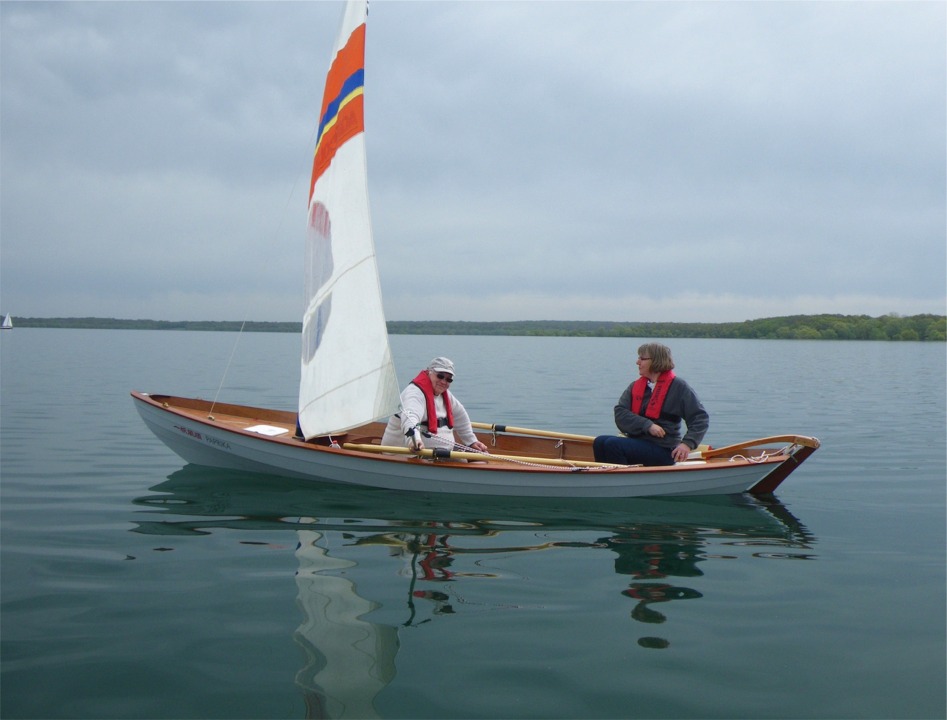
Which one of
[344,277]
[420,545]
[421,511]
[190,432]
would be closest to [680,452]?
[421,511]

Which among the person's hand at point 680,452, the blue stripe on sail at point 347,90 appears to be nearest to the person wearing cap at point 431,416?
the person's hand at point 680,452

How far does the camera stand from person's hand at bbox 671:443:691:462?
30.1 feet

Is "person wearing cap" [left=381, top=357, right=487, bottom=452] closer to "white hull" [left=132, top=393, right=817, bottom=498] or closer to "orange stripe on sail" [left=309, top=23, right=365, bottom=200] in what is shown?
"white hull" [left=132, top=393, right=817, bottom=498]

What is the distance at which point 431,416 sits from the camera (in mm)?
9539

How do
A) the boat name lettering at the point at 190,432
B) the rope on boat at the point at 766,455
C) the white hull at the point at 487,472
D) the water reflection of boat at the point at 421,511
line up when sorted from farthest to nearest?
the boat name lettering at the point at 190,432 → the rope on boat at the point at 766,455 → the white hull at the point at 487,472 → the water reflection of boat at the point at 421,511

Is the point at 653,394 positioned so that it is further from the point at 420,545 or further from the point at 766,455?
the point at 420,545

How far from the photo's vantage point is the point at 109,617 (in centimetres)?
534

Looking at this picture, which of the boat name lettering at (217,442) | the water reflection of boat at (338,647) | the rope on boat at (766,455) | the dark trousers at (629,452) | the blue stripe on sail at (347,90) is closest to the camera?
the water reflection of boat at (338,647)

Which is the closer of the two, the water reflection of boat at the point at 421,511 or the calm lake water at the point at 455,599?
the calm lake water at the point at 455,599

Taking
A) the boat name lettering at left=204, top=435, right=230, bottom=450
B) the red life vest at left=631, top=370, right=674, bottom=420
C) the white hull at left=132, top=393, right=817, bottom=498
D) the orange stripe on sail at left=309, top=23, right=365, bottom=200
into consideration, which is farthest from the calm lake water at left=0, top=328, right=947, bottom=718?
the orange stripe on sail at left=309, top=23, right=365, bottom=200

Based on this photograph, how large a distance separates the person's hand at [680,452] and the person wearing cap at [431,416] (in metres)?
2.61

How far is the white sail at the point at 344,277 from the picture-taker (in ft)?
30.9

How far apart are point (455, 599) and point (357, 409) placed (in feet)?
14.0

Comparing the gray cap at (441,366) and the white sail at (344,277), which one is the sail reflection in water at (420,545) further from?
the gray cap at (441,366)
